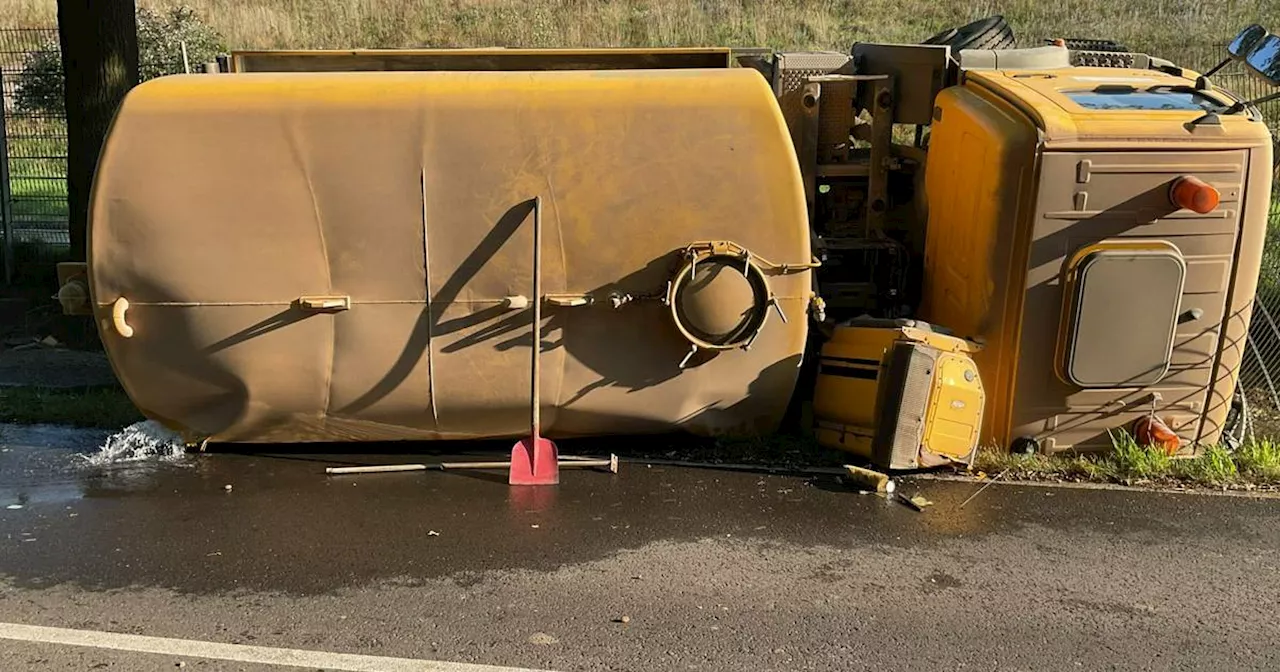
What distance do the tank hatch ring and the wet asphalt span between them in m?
0.69

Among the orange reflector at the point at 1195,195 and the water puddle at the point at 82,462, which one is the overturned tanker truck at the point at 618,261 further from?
A: the water puddle at the point at 82,462

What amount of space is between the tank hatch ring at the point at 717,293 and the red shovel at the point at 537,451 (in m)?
0.61

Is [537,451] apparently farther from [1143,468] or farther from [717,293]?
[1143,468]

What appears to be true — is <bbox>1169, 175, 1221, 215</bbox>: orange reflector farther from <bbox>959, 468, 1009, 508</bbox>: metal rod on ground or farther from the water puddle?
the water puddle

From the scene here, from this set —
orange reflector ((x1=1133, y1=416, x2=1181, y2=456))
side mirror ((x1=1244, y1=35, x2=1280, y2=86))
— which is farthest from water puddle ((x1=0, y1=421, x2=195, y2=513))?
side mirror ((x1=1244, y1=35, x2=1280, y2=86))

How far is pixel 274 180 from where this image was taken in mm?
4664

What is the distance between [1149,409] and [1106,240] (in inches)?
34.6

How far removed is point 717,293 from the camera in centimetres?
477

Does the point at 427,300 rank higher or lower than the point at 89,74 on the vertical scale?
lower

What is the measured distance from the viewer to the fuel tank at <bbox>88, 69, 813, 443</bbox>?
4660 mm

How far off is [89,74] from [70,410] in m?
2.61

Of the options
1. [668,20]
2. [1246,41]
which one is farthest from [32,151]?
[668,20]

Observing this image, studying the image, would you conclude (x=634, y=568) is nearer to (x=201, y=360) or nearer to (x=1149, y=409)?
(x=201, y=360)

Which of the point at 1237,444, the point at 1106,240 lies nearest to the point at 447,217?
the point at 1106,240
